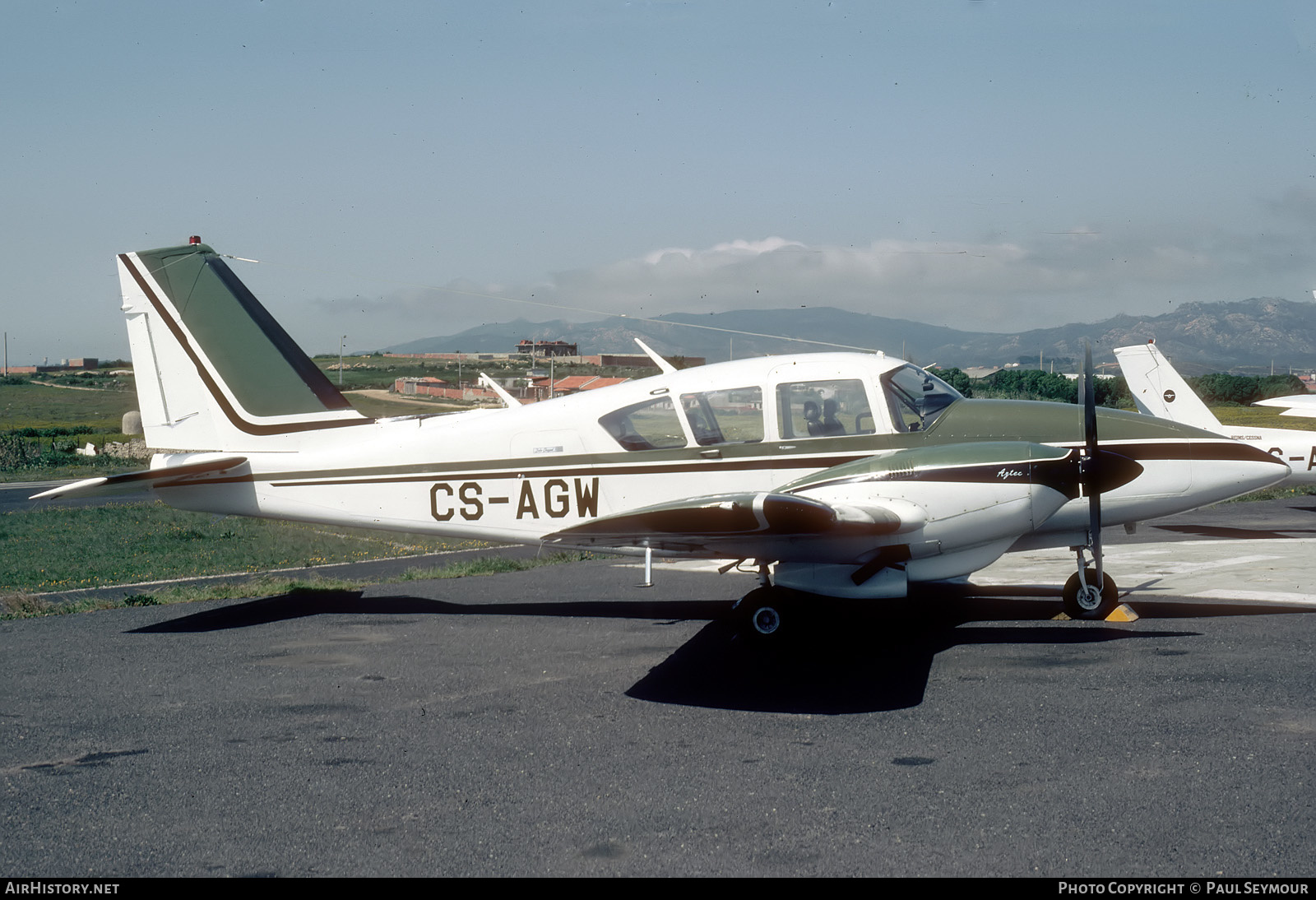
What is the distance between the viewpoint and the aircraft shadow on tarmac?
24.8 ft

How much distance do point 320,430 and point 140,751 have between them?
17.1 feet

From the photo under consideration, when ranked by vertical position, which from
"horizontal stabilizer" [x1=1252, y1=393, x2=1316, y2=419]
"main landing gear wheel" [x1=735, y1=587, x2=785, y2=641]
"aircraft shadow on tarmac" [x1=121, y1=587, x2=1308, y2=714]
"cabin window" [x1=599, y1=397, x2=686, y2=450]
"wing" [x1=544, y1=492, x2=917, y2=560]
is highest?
"cabin window" [x1=599, y1=397, x2=686, y2=450]

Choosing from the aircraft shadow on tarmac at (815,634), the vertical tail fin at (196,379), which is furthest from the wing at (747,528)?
the vertical tail fin at (196,379)

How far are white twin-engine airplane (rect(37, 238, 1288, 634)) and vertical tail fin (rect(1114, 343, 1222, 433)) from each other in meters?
10.3

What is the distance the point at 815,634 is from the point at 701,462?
211cm

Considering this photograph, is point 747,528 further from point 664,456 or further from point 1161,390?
point 1161,390

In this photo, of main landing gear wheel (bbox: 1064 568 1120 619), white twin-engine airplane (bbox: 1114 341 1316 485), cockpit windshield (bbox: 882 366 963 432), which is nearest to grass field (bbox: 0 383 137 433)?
white twin-engine airplane (bbox: 1114 341 1316 485)

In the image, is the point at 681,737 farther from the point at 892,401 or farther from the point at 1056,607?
the point at 1056,607

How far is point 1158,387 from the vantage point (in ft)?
62.8

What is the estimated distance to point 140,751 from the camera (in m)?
6.53

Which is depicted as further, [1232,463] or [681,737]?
[1232,463]

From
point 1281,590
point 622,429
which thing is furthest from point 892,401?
point 1281,590

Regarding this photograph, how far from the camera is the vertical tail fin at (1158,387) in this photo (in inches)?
742

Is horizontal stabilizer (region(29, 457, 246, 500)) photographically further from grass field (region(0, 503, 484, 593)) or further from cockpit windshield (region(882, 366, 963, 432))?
cockpit windshield (region(882, 366, 963, 432))
